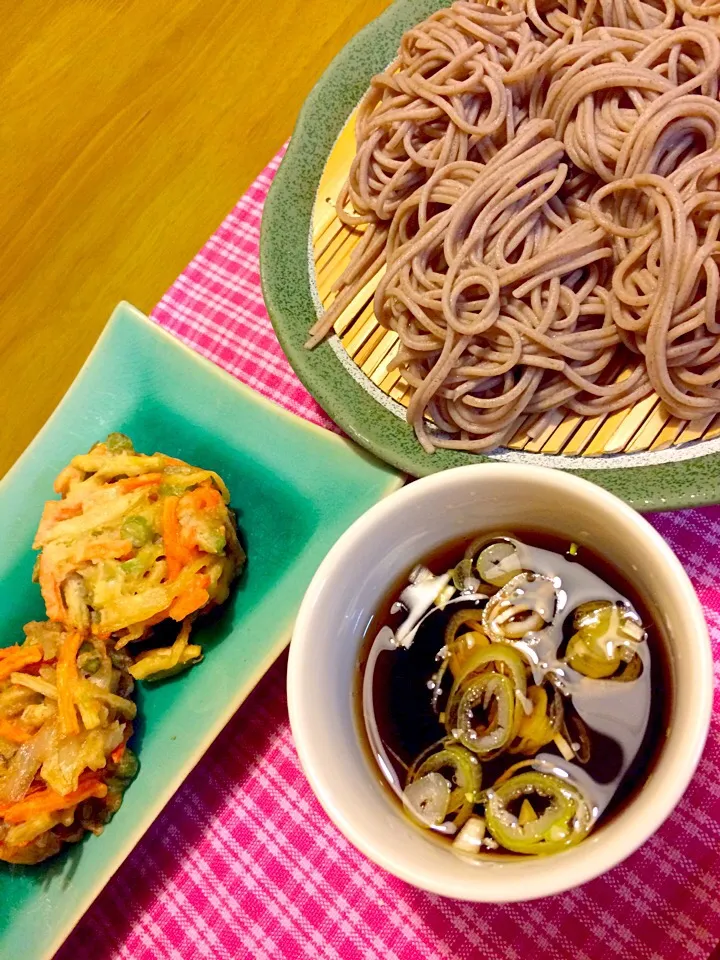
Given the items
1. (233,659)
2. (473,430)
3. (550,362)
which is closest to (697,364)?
(550,362)

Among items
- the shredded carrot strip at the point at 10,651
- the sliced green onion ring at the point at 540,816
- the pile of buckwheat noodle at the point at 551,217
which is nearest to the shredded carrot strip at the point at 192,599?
the shredded carrot strip at the point at 10,651

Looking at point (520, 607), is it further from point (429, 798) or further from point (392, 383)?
point (392, 383)

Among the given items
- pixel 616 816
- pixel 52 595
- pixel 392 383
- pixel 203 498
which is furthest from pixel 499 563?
pixel 52 595

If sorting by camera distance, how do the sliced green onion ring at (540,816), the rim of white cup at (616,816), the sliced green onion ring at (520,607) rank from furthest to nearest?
the sliced green onion ring at (520,607)
the sliced green onion ring at (540,816)
the rim of white cup at (616,816)

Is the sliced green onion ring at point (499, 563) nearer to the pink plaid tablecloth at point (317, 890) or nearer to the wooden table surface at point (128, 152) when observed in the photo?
the pink plaid tablecloth at point (317, 890)

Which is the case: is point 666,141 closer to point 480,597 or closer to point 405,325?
point 405,325

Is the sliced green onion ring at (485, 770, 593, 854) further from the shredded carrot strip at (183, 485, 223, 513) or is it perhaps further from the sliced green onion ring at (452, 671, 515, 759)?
the shredded carrot strip at (183, 485, 223, 513)

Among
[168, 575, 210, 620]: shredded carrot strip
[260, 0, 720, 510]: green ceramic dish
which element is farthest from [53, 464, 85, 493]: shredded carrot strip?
[260, 0, 720, 510]: green ceramic dish
